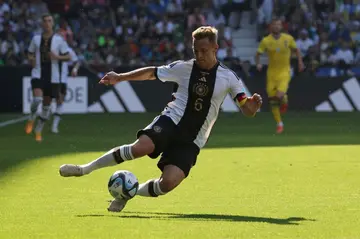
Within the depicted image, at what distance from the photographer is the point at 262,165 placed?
15445 mm

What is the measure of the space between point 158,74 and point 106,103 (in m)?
19.2

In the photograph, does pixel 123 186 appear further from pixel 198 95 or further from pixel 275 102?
pixel 275 102

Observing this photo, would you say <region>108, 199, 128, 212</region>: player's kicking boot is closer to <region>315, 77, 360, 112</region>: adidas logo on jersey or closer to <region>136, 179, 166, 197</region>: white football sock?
<region>136, 179, 166, 197</region>: white football sock

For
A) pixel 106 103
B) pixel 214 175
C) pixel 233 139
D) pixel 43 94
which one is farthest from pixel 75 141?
pixel 106 103

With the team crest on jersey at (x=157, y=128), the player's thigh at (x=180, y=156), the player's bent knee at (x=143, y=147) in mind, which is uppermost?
the team crest on jersey at (x=157, y=128)

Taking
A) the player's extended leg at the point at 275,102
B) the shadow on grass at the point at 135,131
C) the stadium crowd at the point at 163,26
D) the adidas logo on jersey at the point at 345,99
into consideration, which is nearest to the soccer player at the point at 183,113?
the shadow on grass at the point at 135,131

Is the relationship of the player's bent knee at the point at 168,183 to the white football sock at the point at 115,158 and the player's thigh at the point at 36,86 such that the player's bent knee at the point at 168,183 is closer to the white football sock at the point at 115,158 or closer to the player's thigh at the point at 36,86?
the white football sock at the point at 115,158

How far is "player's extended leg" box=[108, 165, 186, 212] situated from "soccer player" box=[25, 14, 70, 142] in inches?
425

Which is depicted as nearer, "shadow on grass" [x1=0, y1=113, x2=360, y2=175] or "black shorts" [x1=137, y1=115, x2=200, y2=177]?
"black shorts" [x1=137, y1=115, x2=200, y2=177]

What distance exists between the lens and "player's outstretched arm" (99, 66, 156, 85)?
1000cm

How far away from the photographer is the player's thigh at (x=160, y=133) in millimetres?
10102

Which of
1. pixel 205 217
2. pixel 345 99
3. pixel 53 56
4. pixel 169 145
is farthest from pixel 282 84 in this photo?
pixel 205 217

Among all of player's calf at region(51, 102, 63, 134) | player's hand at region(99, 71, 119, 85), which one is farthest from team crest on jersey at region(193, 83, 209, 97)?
player's calf at region(51, 102, 63, 134)

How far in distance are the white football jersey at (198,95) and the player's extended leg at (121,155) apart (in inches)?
17.4
